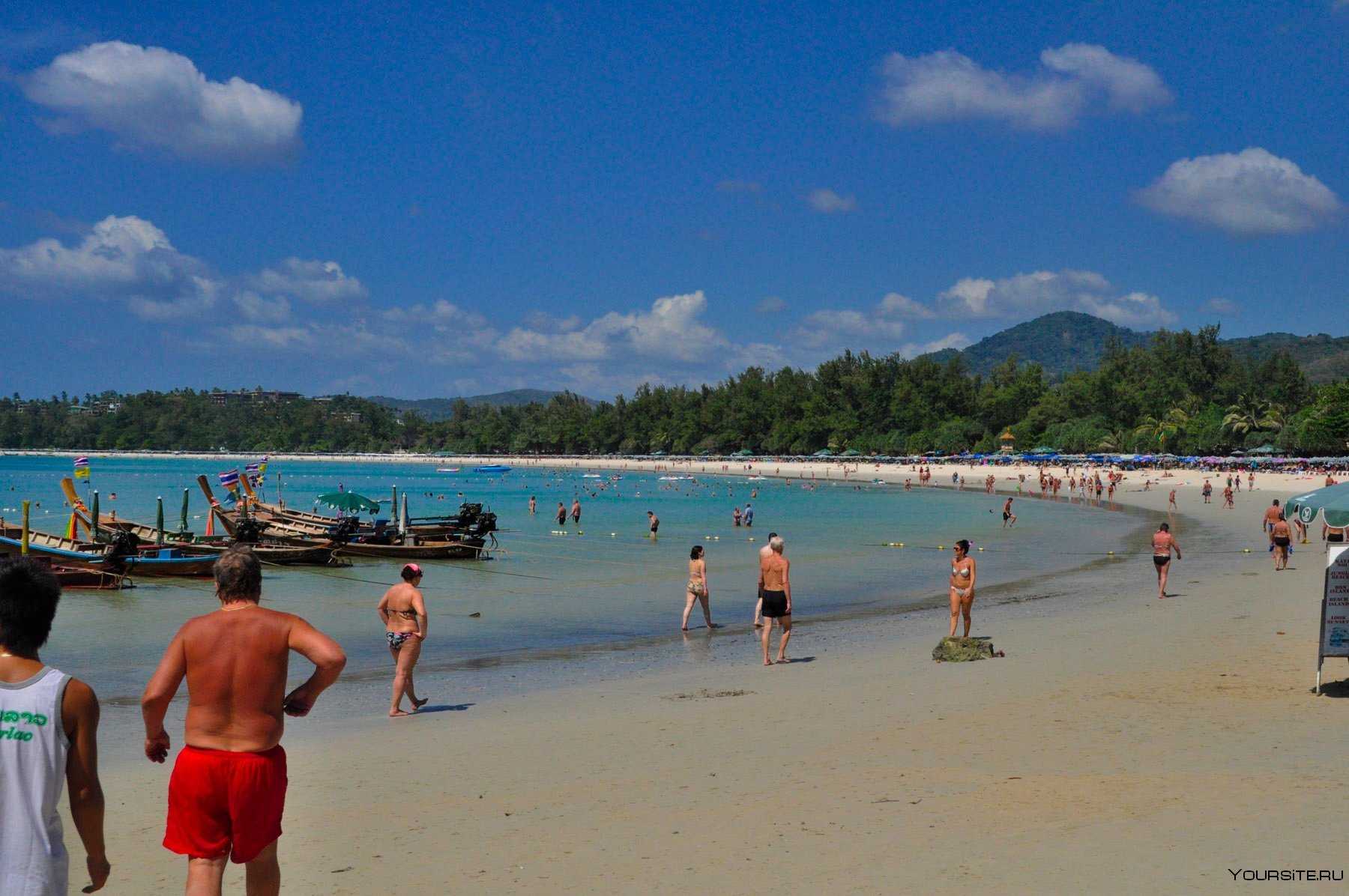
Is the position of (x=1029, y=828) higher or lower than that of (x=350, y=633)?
higher

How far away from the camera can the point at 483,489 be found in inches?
4045

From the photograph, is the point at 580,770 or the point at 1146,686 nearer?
the point at 580,770

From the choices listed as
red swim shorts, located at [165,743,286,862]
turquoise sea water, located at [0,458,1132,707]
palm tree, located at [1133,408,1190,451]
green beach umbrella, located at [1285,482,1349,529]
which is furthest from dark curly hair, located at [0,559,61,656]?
palm tree, located at [1133,408,1190,451]

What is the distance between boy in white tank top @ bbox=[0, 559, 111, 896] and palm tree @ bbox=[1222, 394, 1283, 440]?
11718cm

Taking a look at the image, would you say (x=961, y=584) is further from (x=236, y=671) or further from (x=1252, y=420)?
(x=1252, y=420)

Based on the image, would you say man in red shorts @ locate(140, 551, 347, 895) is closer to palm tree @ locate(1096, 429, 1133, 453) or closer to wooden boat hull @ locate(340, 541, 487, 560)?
wooden boat hull @ locate(340, 541, 487, 560)

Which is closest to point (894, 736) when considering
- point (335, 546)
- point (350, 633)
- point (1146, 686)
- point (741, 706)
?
point (741, 706)

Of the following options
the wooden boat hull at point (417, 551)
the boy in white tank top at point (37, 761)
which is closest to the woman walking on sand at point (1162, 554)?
the boy in white tank top at point (37, 761)

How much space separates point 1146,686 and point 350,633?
13.6 m

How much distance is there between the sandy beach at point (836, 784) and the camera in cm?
616

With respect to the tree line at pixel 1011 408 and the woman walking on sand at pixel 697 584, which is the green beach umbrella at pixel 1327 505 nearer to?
the woman walking on sand at pixel 697 584

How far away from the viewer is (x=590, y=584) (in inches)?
1093

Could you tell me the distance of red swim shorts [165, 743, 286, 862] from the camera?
4320 millimetres

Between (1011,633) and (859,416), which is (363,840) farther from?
(859,416)
